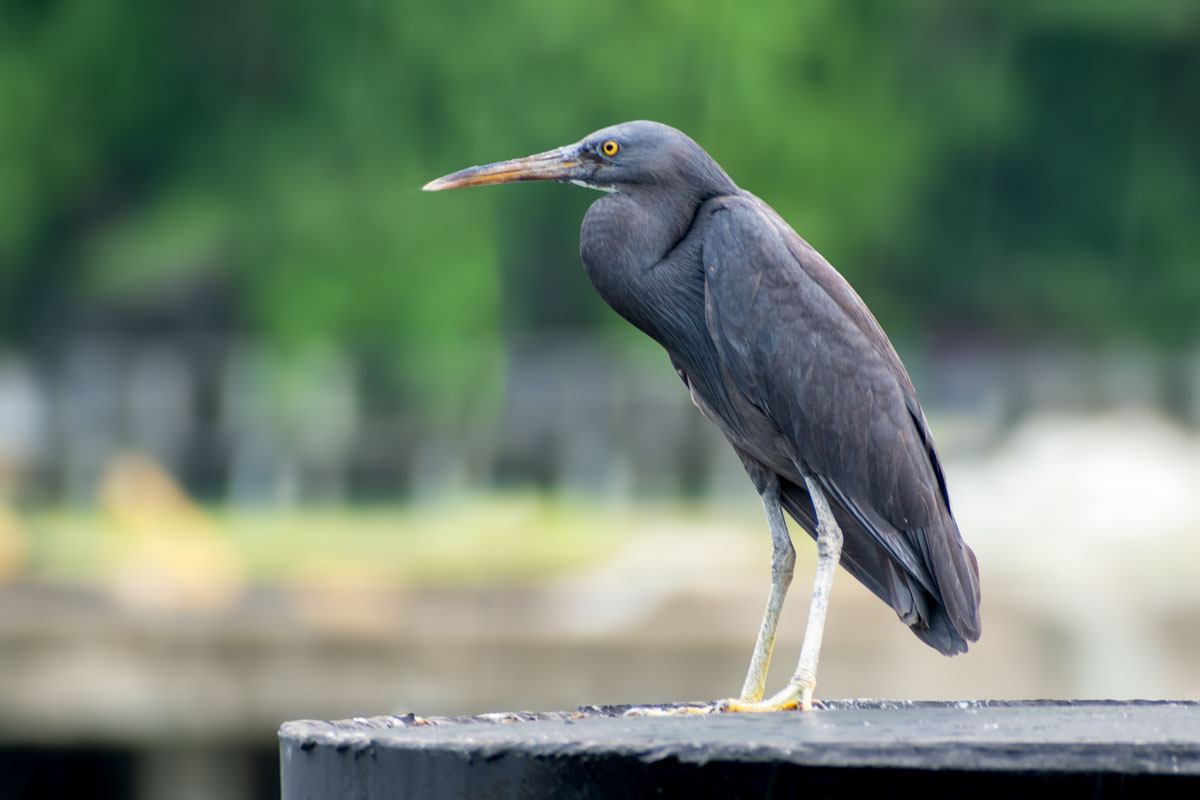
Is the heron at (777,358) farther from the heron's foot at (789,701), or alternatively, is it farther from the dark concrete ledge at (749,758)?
the dark concrete ledge at (749,758)

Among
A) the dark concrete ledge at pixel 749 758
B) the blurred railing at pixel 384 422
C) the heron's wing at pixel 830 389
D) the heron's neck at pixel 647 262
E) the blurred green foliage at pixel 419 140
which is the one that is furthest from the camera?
the blurred green foliage at pixel 419 140

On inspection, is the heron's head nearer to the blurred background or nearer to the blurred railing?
the blurred background

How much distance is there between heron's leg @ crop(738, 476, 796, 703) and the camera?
12.1 feet

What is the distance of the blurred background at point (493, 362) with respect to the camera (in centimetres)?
983

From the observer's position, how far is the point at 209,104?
18.8m

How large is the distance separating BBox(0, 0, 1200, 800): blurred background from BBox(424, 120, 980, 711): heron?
5911 mm

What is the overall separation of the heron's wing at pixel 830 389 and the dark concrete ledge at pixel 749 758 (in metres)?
0.84

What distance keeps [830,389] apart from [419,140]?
14321 mm

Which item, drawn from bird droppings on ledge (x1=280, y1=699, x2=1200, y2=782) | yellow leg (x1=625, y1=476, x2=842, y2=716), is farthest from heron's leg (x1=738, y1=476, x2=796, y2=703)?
bird droppings on ledge (x1=280, y1=699, x2=1200, y2=782)

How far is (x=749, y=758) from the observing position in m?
2.23

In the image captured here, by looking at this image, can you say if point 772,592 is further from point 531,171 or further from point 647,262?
point 531,171

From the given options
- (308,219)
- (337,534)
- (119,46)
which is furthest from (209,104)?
(337,534)

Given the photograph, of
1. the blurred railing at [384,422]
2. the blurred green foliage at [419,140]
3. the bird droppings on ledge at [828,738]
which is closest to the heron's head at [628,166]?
the bird droppings on ledge at [828,738]

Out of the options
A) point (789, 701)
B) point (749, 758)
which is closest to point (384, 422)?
point (789, 701)
